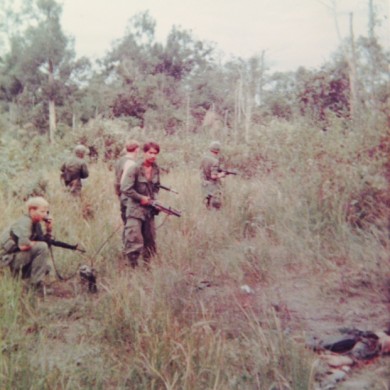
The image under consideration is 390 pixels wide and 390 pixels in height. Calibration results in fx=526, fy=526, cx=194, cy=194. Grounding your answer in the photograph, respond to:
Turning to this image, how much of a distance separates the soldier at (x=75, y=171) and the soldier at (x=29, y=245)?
3.83m

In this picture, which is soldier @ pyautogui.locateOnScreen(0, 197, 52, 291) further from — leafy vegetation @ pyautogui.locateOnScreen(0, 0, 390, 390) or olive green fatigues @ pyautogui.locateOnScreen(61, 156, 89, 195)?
olive green fatigues @ pyautogui.locateOnScreen(61, 156, 89, 195)

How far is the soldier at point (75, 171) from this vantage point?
916 centimetres

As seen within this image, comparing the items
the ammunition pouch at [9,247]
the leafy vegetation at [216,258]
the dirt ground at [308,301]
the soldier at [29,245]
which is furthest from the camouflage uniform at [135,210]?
the ammunition pouch at [9,247]

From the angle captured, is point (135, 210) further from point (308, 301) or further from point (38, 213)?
point (308, 301)

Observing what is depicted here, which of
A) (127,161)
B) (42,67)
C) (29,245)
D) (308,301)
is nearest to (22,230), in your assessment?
(29,245)

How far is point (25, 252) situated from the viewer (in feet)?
17.2

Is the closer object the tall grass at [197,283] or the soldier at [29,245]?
the tall grass at [197,283]

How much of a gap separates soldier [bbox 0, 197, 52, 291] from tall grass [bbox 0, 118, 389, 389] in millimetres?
235

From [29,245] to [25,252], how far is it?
0.16 m

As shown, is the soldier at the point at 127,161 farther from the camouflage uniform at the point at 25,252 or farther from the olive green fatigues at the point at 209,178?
the olive green fatigues at the point at 209,178

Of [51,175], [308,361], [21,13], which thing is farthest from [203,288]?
[21,13]

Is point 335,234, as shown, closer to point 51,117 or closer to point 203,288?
point 203,288

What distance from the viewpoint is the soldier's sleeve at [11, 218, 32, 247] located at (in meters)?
5.07

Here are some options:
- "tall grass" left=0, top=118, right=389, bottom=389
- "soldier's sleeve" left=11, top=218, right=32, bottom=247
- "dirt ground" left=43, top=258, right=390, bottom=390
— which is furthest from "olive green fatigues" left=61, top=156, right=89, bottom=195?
"soldier's sleeve" left=11, top=218, right=32, bottom=247
